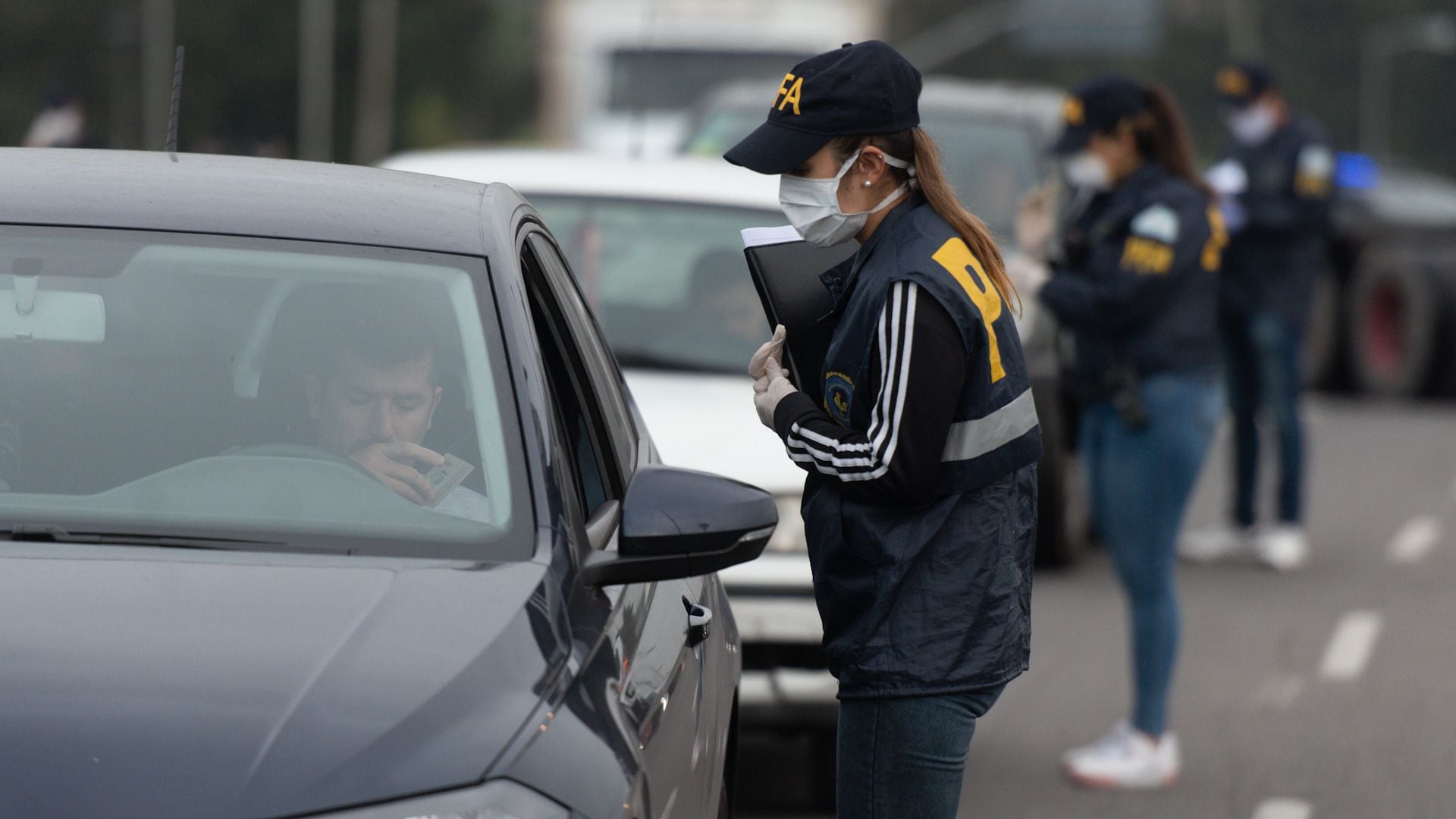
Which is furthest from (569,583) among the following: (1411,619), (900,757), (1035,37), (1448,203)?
(1035,37)

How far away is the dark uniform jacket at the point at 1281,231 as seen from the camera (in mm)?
10906

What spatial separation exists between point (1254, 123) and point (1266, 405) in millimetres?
1424

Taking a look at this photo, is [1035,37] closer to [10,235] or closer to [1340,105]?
[1340,105]

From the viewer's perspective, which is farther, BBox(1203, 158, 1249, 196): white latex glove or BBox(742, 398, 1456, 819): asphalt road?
BBox(1203, 158, 1249, 196): white latex glove

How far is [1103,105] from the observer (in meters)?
6.60

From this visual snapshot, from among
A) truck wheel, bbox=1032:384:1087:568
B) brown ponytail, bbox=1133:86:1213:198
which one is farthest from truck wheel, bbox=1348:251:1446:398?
brown ponytail, bbox=1133:86:1213:198

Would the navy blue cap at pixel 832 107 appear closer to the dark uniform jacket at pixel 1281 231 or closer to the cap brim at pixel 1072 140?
the cap brim at pixel 1072 140

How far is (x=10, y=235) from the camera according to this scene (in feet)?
11.8

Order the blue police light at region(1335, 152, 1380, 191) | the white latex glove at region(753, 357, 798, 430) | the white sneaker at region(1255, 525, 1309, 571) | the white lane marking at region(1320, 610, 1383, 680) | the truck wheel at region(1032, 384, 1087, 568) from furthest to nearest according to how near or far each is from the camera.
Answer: the blue police light at region(1335, 152, 1380, 191) < the white sneaker at region(1255, 525, 1309, 571) < the truck wheel at region(1032, 384, 1087, 568) < the white lane marking at region(1320, 610, 1383, 680) < the white latex glove at region(753, 357, 798, 430)

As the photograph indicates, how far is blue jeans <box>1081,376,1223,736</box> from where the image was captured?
21.0 feet

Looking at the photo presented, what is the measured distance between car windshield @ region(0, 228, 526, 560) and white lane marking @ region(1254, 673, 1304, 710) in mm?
4860

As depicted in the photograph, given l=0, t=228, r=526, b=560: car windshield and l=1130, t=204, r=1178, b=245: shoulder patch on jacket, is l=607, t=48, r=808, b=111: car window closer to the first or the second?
l=1130, t=204, r=1178, b=245: shoulder patch on jacket

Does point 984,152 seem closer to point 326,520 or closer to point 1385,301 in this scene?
point 326,520

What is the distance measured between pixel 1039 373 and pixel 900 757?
5.73 metres
